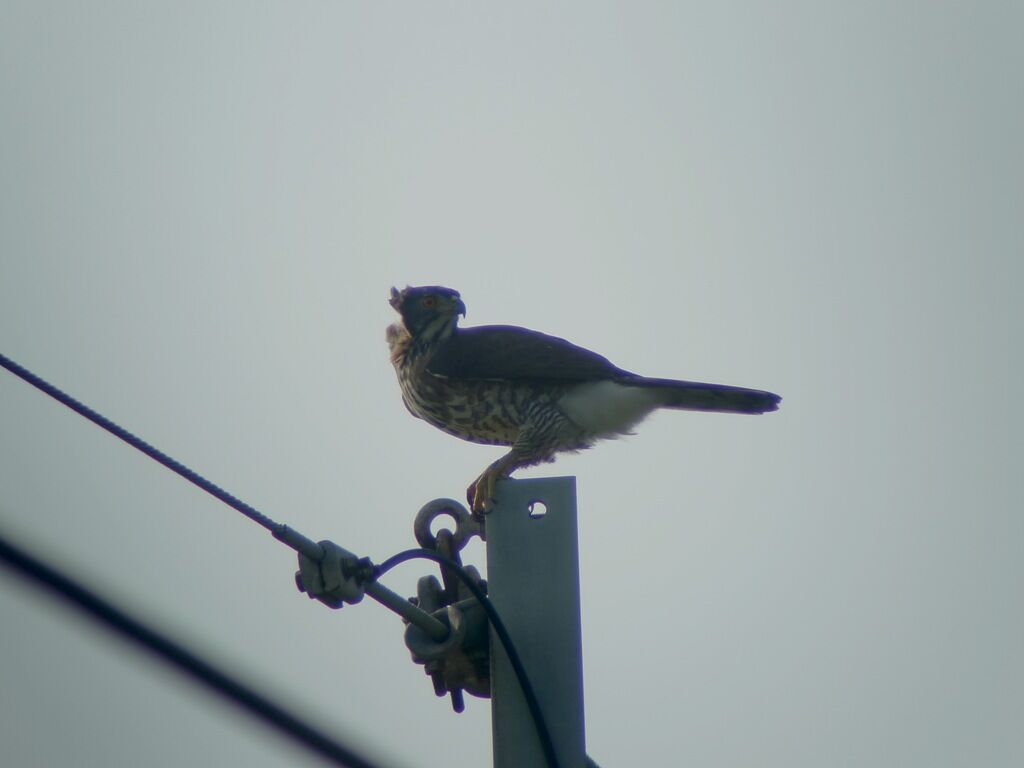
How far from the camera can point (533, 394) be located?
206 inches

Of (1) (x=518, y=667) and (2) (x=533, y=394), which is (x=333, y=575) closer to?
(1) (x=518, y=667)

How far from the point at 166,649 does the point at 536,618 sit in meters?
1.22

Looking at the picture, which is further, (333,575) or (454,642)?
(454,642)

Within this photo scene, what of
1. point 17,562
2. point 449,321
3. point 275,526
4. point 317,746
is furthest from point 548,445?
point 17,562

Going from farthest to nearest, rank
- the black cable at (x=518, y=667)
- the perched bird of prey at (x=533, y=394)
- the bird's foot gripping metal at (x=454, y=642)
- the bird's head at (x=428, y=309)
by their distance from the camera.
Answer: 1. the bird's head at (x=428, y=309)
2. the perched bird of prey at (x=533, y=394)
3. the bird's foot gripping metal at (x=454, y=642)
4. the black cable at (x=518, y=667)

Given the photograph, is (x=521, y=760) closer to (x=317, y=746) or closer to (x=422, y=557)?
(x=422, y=557)

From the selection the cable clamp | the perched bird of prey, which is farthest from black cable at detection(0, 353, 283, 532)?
the perched bird of prey

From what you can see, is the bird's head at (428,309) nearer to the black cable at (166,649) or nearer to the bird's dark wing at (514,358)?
the bird's dark wing at (514,358)

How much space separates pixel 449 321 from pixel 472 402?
1.69 feet

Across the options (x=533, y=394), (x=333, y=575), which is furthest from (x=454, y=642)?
(x=533, y=394)

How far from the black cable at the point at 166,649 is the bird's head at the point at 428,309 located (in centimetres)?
392

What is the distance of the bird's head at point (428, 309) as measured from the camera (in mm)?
5566

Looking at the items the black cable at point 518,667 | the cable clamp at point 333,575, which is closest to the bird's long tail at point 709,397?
the black cable at point 518,667

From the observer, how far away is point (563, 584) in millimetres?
2500
